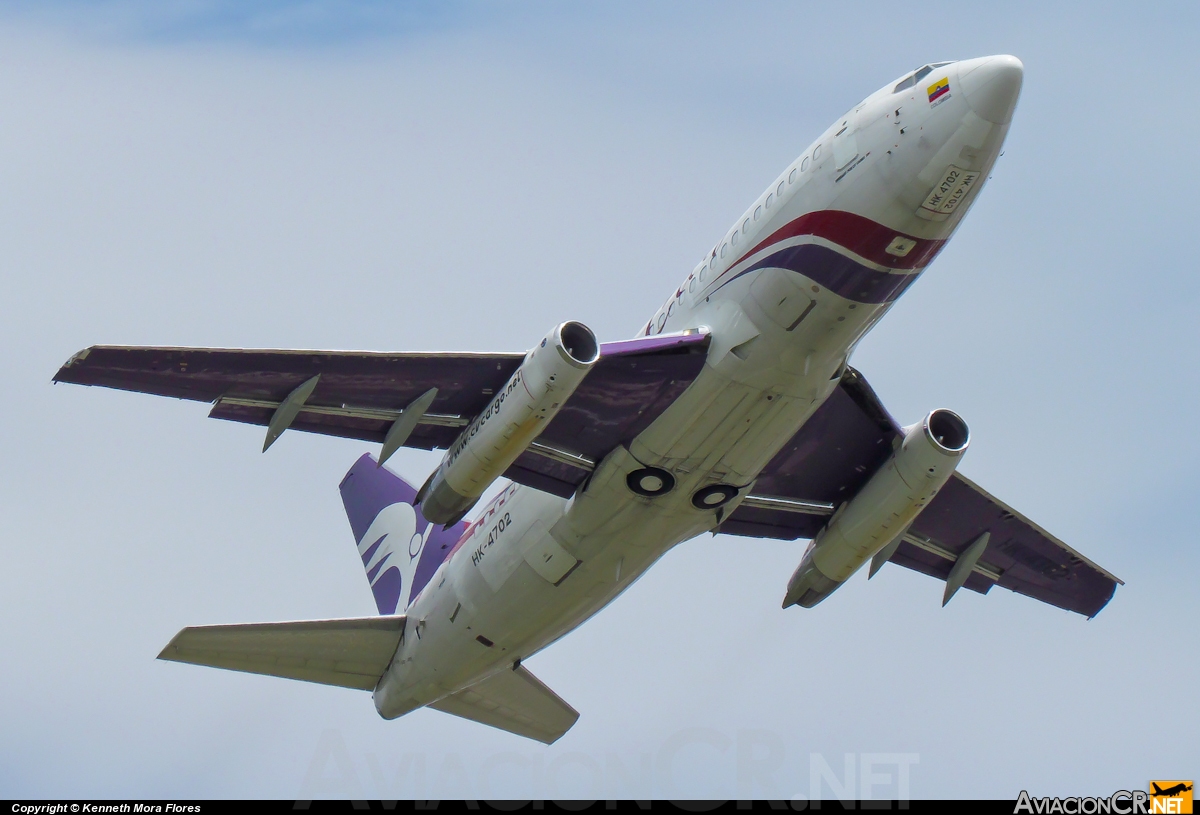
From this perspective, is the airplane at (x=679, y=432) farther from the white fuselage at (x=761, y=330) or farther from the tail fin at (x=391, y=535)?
the tail fin at (x=391, y=535)

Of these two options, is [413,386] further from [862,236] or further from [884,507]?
[884,507]

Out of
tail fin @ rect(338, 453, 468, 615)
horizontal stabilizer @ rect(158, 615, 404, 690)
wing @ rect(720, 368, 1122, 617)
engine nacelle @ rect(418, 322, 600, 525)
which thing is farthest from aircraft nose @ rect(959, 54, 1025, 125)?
horizontal stabilizer @ rect(158, 615, 404, 690)

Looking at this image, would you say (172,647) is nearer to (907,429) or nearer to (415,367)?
(415,367)

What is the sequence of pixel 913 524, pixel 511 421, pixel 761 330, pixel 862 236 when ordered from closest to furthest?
pixel 862 236 → pixel 511 421 → pixel 761 330 → pixel 913 524

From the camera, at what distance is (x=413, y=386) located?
26344 millimetres

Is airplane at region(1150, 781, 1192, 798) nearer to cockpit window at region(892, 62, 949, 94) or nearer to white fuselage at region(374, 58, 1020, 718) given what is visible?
white fuselage at region(374, 58, 1020, 718)

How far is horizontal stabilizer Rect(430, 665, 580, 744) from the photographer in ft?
107

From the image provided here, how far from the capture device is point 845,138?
→ 23.8 metres

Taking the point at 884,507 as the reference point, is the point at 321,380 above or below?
below

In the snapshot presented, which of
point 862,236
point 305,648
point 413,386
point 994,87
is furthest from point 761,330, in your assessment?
point 305,648

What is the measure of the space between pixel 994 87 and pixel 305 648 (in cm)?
1808

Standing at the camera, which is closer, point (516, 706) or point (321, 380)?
point (321, 380)

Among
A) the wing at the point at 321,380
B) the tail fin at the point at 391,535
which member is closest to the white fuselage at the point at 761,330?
the wing at the point at 321,380

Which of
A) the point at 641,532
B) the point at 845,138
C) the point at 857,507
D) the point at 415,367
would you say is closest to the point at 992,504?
the point at 857,507
